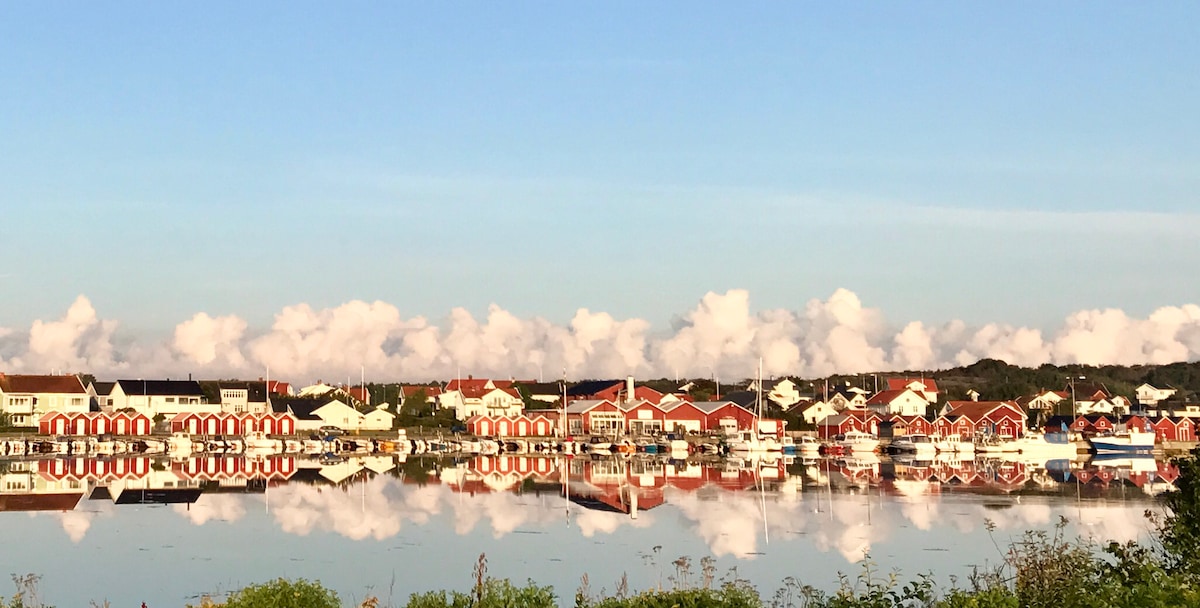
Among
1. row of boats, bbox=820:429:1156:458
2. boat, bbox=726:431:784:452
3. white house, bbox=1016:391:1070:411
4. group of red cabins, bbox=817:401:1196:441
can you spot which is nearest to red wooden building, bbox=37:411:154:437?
boat, bbox=726:431:784:452

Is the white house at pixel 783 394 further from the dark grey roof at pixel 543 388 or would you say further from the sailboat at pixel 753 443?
the sailboat at pixel 753 443

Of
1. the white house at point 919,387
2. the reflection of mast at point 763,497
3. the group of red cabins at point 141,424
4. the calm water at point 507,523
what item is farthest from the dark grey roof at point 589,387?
the calm water at point 507,523

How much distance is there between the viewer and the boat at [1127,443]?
86188 mm

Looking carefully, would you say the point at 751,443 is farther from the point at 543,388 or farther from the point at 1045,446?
the point at 543,388

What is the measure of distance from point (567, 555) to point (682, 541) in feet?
13.4

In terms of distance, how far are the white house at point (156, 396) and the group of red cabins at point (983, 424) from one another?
49169mm

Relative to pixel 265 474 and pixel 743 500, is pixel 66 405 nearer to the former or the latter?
pixel 265 474

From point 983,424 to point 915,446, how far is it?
18.5m

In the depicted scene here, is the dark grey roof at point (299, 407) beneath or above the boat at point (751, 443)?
above

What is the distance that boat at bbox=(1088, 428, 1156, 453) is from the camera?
283 ft

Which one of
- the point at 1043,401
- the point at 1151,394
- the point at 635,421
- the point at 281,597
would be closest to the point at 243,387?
the point at 635,421

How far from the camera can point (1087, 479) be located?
5809cm

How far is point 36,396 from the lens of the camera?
98500 millimetres

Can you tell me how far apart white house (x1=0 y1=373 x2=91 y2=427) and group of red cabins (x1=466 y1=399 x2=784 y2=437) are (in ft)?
100
